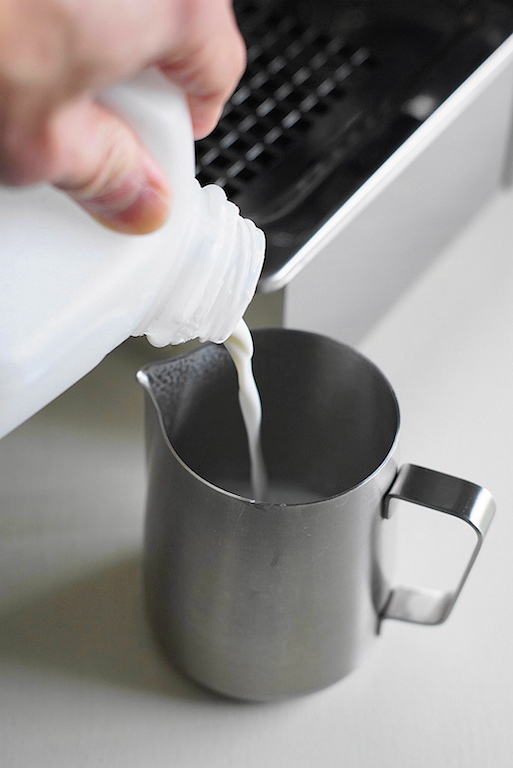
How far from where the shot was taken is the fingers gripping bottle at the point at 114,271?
30cm

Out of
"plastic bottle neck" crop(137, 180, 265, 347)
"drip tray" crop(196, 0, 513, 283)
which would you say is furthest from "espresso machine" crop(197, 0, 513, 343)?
"plastic bottle neck" crop(137, 180, 265, 347)

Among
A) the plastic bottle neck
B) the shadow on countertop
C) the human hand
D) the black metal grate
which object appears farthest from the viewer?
the black metal grate

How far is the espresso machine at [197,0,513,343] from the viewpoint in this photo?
1.68 feet

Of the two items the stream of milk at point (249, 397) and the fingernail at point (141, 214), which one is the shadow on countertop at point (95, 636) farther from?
the fingernail at point (141, 214)

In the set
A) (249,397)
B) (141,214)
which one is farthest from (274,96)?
(141,214)

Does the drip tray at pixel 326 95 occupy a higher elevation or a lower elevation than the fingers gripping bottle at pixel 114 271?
lower

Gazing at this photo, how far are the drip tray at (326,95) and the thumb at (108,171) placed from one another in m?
0.20

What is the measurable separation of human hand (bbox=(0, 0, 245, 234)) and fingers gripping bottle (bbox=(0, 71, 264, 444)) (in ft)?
0.07

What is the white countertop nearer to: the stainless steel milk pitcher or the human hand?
the stainless steel milk pitcher

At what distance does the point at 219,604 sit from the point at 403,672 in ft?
0.36

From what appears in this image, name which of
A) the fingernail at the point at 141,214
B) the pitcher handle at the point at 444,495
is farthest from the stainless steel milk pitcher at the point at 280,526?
the fingernail at the point at 141,214

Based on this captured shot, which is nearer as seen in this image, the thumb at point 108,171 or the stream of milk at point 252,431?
the thumb at point 108,171

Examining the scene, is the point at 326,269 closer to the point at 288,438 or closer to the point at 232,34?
the point at 288,438

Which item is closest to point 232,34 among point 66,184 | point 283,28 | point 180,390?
point 66,184
